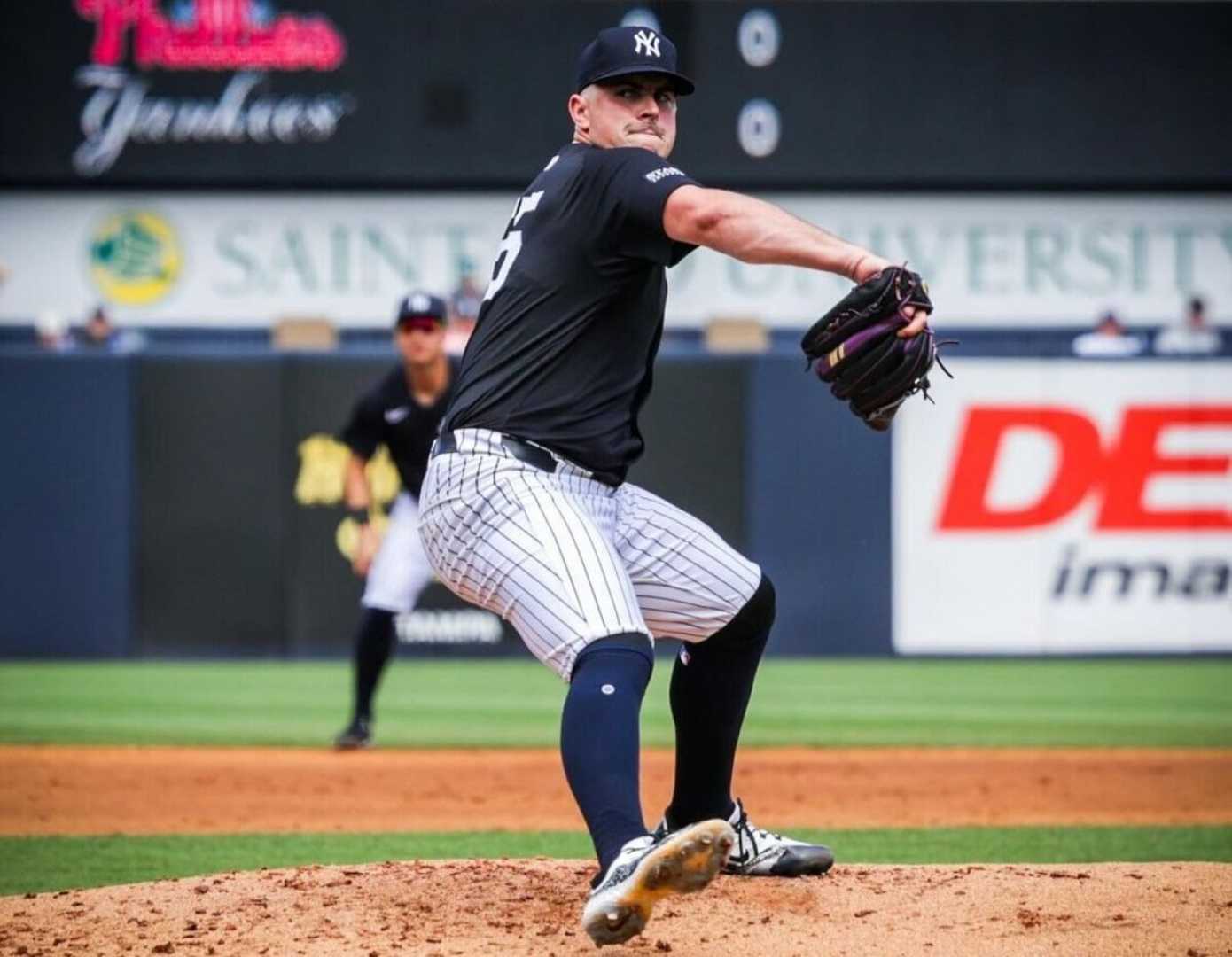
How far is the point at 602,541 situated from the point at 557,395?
282mm

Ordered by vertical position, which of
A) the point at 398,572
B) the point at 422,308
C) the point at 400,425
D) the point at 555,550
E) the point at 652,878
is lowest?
the point at 398,572

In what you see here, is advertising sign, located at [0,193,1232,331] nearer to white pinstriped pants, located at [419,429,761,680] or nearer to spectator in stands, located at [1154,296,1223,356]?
spectator in stands, located at [1154,296,1223,356]

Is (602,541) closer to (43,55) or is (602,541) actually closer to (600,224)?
(600,224)

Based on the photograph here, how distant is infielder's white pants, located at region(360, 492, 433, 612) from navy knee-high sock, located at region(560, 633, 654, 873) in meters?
4.41

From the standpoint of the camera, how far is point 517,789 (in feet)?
22.4

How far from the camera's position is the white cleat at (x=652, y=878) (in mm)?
3166

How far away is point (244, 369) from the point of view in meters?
11.2

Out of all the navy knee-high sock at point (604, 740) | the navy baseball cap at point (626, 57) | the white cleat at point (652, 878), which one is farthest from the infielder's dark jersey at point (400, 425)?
the white cleat at point (652, 878)

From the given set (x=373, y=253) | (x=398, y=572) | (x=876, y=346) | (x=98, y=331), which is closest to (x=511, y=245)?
(x=876, y=346)

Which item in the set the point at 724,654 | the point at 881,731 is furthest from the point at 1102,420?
the point at 724,654

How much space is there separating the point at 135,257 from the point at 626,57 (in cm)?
1527

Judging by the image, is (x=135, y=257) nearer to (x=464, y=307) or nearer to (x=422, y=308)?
(x=464, y=307)

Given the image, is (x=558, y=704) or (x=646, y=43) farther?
(x=558, y=704)

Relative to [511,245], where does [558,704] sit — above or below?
below
